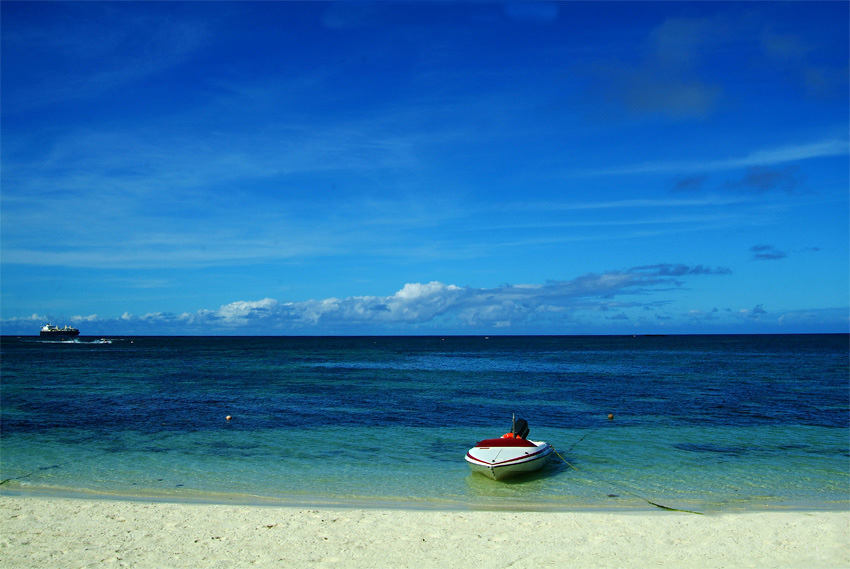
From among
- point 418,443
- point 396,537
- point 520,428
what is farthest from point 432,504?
point 418,443

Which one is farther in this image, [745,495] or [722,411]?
[722,411]

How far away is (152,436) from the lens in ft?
87.3

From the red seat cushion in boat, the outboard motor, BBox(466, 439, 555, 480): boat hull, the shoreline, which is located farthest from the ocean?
the outboard motor

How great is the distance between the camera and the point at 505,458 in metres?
19.3

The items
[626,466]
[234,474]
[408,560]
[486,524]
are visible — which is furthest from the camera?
[626,466]

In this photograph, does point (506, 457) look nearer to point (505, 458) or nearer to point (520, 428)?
point (505, 458)

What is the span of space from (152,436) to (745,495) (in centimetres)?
2343

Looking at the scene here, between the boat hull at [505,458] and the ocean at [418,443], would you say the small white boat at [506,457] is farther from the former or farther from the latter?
the ocean at [418,443]

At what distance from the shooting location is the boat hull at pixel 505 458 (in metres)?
19.1

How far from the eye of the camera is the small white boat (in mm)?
19125

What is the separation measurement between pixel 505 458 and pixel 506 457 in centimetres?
6

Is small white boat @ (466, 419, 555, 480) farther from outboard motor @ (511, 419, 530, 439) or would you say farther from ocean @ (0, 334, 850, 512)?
outboard motor @ (511, 419, 530, 439)

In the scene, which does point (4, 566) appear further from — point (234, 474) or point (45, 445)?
point (45, 445)

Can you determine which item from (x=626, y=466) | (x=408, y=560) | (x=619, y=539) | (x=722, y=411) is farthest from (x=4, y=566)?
(x=722, y=411)
